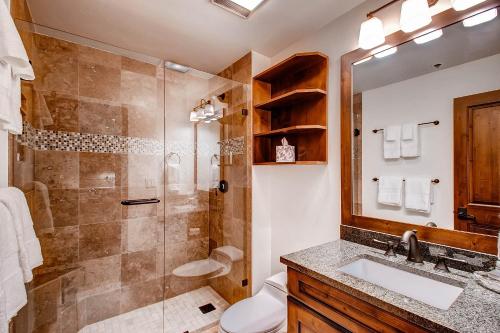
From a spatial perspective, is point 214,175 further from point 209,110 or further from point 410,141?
point 410,141

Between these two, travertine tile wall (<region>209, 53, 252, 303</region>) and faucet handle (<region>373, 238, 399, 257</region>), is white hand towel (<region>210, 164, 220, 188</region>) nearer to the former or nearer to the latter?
travertine tile wall (<region>209, 53, 252, 303</region>)

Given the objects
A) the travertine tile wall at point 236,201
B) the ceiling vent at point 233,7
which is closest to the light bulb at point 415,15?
the ceiling vent at point 233,7

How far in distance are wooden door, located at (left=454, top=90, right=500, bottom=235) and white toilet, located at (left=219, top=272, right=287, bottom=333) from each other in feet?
3.83

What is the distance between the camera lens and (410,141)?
4.09ft

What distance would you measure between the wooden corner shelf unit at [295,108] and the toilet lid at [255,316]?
3.42ft

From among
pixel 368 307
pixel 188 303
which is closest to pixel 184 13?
pixel 368 307

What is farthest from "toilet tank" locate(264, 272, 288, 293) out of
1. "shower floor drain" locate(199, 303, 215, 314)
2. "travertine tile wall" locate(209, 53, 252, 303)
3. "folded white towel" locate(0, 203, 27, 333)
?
"folded white towel" locate(0, 203, 27, 333)

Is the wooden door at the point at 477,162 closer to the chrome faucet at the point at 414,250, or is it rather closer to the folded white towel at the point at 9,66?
the chrome faucet at the point at 414,250

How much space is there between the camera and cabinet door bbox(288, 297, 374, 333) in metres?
0.91

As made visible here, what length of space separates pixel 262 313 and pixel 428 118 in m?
1.56

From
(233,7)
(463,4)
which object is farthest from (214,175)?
(463,4)

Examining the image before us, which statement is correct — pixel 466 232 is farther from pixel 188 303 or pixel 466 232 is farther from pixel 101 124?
pixel 101 124

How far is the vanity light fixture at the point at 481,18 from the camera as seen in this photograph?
99cm

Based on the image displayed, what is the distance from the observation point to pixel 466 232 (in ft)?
3.47
